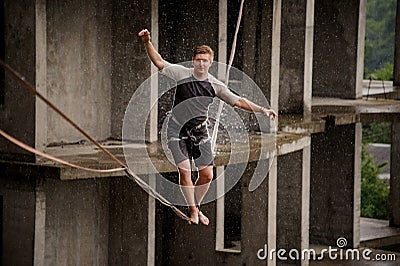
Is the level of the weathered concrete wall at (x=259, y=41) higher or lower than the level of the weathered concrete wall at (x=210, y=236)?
higher

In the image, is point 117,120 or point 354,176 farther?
point 354,176

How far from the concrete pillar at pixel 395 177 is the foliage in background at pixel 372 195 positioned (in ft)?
37.0

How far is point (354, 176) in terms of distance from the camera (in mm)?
23562

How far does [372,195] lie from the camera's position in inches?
A: 1583

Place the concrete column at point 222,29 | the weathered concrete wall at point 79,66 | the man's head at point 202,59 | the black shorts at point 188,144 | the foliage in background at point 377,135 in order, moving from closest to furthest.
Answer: the man's head at point 202,59
the black shorts at point 188,144
the weathered concrete wall at point 79,66
the concrete column at point 222,29
the foliage in background at point 377,135

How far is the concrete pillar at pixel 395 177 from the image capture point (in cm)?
2688

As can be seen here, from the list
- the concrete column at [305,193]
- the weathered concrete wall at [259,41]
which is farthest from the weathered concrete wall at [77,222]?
the concrete column at [305,193]

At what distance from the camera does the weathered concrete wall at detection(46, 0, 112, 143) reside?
49.0 ft

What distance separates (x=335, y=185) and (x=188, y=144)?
1231cm

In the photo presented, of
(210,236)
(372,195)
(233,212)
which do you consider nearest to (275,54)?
(210,236)

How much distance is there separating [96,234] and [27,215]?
2200 mm

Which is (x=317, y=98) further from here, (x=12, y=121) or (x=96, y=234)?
(x=12, y=121)

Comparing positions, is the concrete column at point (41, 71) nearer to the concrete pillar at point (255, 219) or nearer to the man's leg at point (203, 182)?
the man's leg at point (203, 182)

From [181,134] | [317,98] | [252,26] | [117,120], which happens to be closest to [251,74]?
[252,26]
